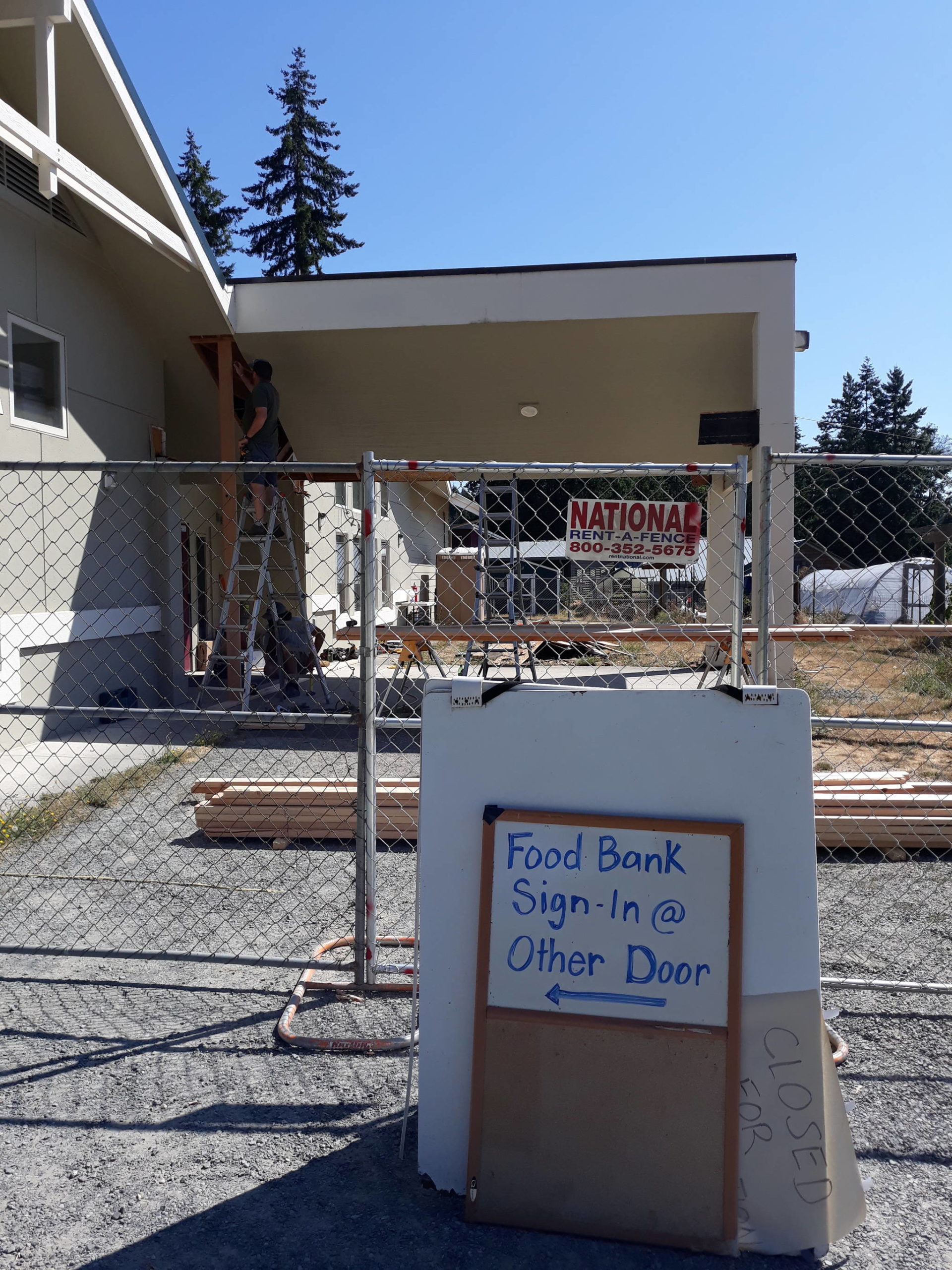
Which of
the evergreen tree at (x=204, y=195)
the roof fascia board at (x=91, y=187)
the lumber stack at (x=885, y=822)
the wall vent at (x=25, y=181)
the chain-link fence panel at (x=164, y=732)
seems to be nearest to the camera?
the chain-link fence panel at (x=164, y=732)

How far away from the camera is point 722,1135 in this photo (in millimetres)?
2287

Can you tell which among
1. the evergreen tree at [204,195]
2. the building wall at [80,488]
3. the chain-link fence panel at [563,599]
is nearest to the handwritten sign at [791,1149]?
the chain-link fence panel at [563,599]

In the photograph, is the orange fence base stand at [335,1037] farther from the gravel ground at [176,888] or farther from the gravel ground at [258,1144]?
the gravel ground at [176,888]

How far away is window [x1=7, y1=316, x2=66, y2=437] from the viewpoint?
26.7ft

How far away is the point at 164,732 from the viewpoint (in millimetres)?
9477

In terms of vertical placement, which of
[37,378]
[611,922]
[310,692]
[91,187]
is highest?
[91,187]

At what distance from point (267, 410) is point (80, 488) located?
2.03 m

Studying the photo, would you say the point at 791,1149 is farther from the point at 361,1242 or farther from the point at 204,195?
the point at 204,195

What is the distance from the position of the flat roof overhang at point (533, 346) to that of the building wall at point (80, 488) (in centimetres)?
147

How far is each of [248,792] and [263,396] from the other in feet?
16.8

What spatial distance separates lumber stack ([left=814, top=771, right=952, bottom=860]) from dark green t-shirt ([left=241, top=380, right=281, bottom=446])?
6.78 m

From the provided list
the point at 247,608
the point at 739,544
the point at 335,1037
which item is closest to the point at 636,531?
the point at 739,544

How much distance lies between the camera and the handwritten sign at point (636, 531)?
335cm

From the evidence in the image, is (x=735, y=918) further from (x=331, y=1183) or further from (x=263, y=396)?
(x=263, y=396)
